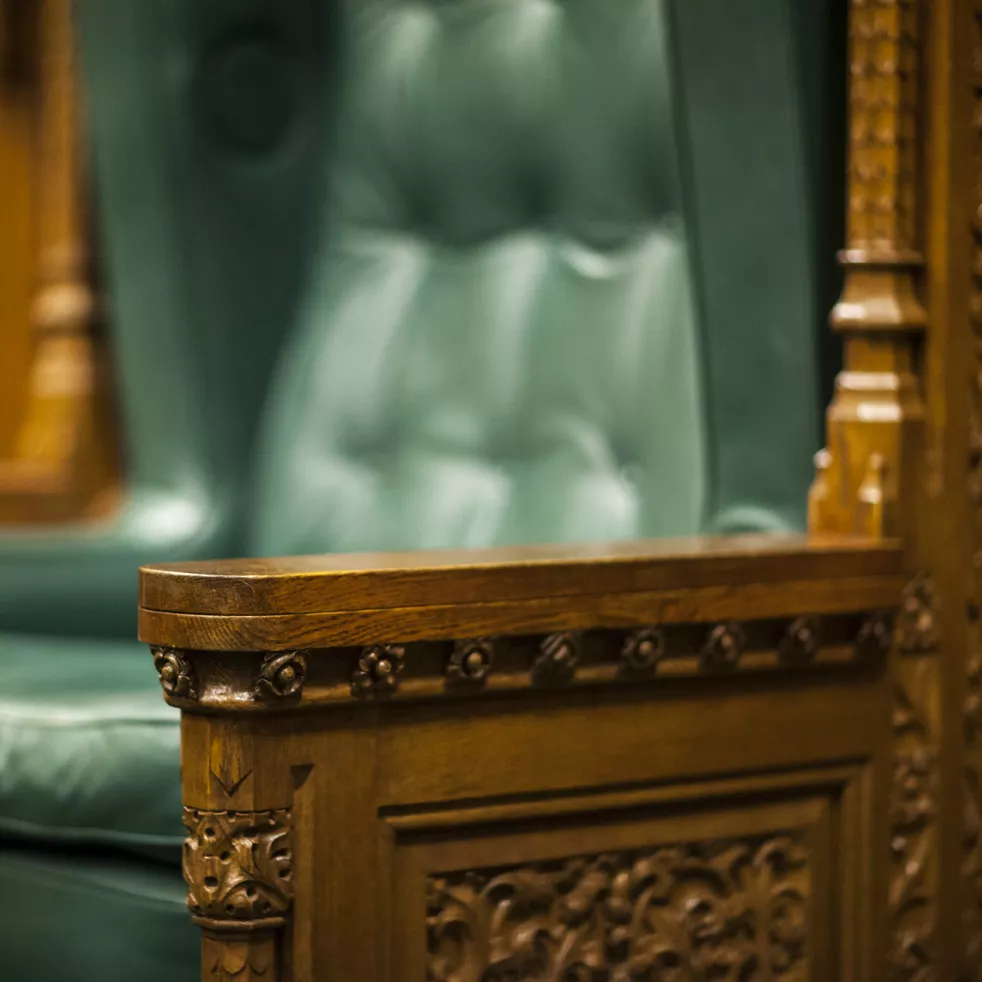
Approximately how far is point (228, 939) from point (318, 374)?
1.00 metres

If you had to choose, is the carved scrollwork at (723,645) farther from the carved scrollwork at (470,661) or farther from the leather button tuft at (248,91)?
the leather button tuft at (248,91)

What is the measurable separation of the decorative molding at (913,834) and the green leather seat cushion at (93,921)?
55 centimetres

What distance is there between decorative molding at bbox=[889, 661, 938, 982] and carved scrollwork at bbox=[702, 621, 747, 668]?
0.20m

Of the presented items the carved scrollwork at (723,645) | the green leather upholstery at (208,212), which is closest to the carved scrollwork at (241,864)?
the carved scrollwork at (723,645)

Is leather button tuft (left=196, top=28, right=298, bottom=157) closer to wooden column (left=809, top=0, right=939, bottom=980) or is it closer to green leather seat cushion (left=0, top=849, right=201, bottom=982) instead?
wooden column (left=809, top=0, right=939, bottom=980)

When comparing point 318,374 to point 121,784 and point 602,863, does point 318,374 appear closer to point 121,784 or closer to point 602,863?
point 121,784

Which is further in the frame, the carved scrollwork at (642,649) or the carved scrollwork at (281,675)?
the carved scrollwork at (642,649)

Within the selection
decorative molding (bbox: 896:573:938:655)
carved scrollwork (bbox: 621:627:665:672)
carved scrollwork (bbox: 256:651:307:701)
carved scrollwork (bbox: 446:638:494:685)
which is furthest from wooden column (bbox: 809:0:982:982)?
carved scrollwork (bbox: 256:651:307:701)

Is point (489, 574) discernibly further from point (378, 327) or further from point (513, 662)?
point (378, 327)

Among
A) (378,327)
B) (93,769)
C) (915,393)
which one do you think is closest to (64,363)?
(378,327)

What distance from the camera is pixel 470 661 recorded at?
117 centimetres

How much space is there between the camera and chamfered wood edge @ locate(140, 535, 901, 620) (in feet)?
3.58

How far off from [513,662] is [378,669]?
0.11m

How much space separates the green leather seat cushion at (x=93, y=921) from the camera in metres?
1.32
